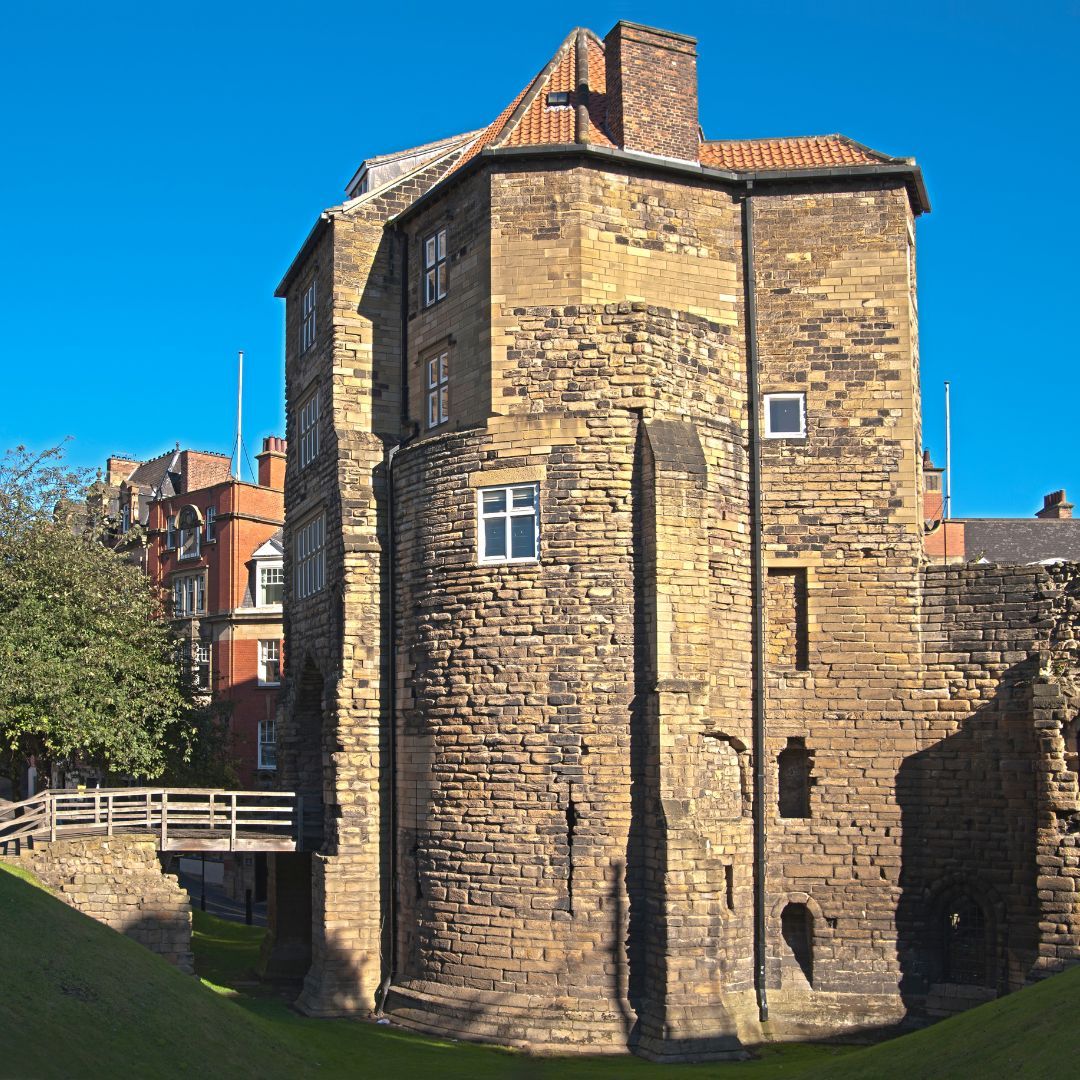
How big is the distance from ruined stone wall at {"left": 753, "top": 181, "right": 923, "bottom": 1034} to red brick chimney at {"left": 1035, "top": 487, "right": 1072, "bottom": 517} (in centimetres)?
3266

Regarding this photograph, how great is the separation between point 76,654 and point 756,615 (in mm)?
16276

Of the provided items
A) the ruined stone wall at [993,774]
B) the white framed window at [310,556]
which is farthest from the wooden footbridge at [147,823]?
the ruined stone wall at [993,774]

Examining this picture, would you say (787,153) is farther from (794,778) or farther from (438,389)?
(794,778)

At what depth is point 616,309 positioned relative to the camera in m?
22.1

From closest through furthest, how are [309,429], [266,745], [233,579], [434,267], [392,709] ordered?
[392,709] < [434,267] < [309,429] < [266,745] < [233,579]

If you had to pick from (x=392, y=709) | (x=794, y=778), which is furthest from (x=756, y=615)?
(x=392, y=709)

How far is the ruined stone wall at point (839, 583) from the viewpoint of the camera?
21.8 metres

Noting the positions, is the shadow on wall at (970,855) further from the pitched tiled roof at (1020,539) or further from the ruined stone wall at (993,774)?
the pitched tiled roof at (1020,539)

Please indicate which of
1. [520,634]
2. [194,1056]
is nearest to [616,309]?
[520,634]

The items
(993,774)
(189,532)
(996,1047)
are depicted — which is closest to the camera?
(996,1047)

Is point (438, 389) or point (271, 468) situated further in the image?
point (271, 468)

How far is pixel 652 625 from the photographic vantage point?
20.9 metres

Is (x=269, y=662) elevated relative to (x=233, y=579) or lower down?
lower down

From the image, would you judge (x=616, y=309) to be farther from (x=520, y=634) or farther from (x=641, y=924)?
(x=641, y=924)
